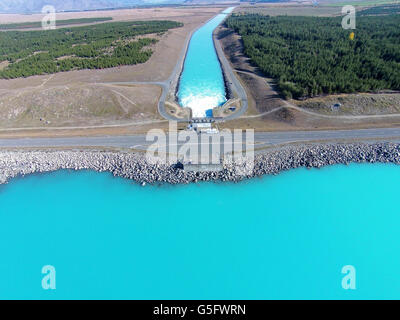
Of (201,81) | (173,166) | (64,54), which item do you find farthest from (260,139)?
(64,54)

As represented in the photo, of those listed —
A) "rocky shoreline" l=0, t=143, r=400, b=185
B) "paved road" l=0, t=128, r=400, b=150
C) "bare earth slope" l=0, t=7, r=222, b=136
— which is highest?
"bare earth slope" l=0, t=7, r=222, b=136

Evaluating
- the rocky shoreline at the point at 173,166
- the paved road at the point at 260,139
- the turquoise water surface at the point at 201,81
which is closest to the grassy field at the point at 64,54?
the turquoise water surface at the point at 201,81

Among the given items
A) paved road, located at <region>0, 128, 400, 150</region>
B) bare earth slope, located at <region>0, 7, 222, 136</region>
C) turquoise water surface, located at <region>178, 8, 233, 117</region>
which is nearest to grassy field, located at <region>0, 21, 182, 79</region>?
bare earth slope, located at <region>0, 7, 222, 136</region>

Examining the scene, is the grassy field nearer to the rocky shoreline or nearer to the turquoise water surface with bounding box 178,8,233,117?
the turquoise water surface with bounding box 178,8,233,117

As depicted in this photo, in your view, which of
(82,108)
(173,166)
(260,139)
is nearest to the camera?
(173,166)

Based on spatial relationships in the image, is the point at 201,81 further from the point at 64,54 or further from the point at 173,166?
the point at 64,54

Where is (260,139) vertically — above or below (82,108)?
below

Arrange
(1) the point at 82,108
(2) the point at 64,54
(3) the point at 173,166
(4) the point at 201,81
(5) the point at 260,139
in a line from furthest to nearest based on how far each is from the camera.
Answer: (2) the point at 64,54, (4) the point at 201,81, (1) the point at 82,108, (5) the point at 260,139, (3) the point at 173,166

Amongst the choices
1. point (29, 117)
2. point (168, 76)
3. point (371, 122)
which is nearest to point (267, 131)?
point (371, 122)
